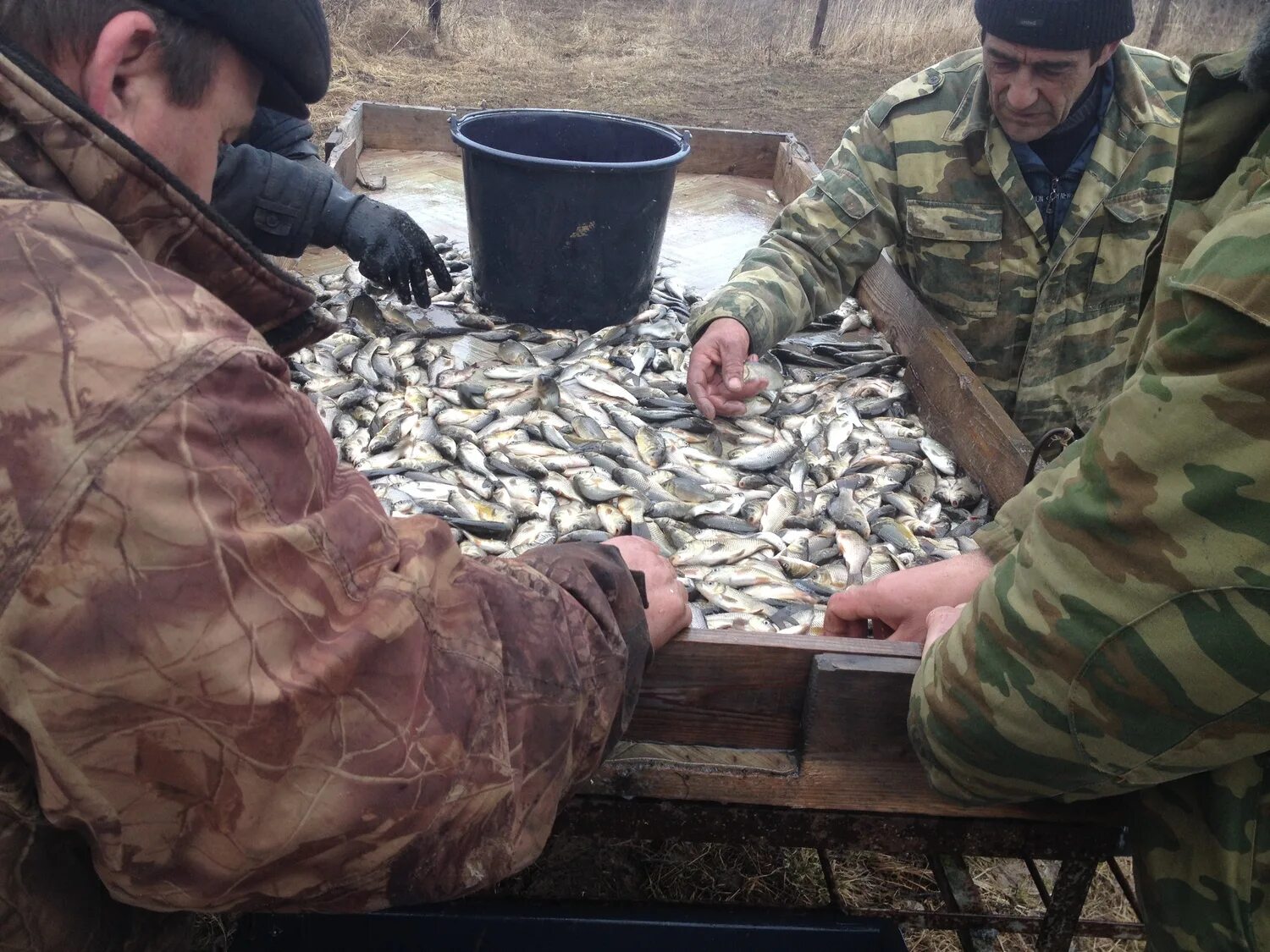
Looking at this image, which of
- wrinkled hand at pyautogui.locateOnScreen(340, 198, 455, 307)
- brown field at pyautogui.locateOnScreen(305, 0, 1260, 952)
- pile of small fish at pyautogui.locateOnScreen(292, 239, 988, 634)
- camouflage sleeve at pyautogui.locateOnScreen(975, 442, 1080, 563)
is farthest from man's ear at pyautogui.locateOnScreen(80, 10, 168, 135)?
brown field at pyautogui.locateOnScreen(305, 0, 1260, 952)

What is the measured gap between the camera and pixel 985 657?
4.99 feet

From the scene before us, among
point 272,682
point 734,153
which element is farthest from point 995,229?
point 734,153

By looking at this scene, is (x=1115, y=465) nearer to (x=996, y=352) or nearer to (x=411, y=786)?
(x=411, y=786)

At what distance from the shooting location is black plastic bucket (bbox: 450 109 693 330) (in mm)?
3986

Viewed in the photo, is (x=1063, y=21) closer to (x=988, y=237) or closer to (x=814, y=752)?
(x=988, y=237)

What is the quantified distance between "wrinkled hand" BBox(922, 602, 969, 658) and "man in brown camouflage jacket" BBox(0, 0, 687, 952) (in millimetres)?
702

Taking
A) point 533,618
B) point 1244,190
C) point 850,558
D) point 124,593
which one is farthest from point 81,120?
point 850,558

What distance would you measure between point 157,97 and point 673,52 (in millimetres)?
16449

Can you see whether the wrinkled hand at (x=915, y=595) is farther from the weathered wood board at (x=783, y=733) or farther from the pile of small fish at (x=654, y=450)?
the pile of small fish at (x=654, y=450)

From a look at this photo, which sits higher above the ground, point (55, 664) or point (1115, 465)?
point (1115, 465)

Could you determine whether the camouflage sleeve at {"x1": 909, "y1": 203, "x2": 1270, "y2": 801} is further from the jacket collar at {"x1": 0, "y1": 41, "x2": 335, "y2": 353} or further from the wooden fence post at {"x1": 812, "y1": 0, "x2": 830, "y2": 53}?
the wooden fence post at {"x1": 812, "y1": 0, "x2": 830, "y2": 53}

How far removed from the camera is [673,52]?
53.8ft

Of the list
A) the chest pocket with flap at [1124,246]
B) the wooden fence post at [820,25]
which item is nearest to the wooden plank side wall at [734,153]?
the chest pocket with flap at [1124,246]

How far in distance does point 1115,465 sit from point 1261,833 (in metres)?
0.67
